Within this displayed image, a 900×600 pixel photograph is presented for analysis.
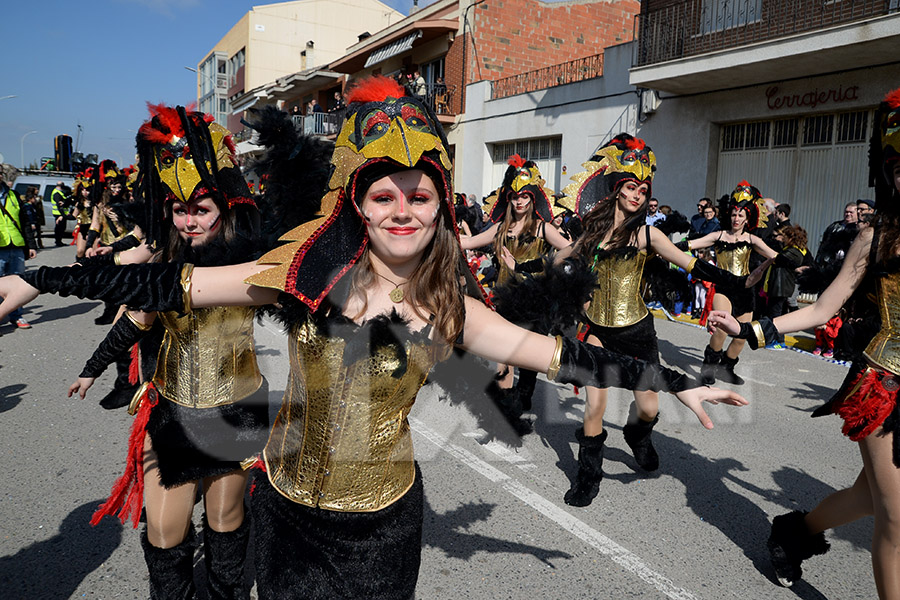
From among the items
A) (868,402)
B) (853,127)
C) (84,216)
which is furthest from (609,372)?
(853,127)

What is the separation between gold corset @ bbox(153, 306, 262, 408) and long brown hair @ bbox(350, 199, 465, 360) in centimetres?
99

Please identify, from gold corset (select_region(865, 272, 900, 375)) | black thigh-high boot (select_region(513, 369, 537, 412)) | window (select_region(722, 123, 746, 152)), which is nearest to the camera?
gold corset (select_region(865, 272, 900, 375))

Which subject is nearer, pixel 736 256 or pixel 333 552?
pixel 333 552

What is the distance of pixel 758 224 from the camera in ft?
28.3

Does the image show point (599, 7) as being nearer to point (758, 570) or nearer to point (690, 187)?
point (690, 187)

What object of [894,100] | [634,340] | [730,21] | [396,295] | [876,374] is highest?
[730,21]

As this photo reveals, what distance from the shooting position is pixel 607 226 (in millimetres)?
4781

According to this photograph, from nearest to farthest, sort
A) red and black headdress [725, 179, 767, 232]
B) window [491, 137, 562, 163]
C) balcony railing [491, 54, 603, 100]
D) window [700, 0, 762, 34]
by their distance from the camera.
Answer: red and black headdress [725, 179, 767, 232] → window [700, 0, 762, 34] → window [491, 137, 562, 163] → balcony railing [491, 54, 603, 100]

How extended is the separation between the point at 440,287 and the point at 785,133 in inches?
550

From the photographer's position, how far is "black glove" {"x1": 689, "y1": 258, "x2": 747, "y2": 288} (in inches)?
156

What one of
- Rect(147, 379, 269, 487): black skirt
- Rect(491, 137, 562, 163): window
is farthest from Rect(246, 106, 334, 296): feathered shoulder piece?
Rect(491, 137, 562, 163): window

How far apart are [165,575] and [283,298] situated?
1.37 meters

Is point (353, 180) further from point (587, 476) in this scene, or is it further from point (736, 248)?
point (736, 248)

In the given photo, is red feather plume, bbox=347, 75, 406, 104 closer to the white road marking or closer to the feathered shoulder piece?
the feathered shoulder piece
